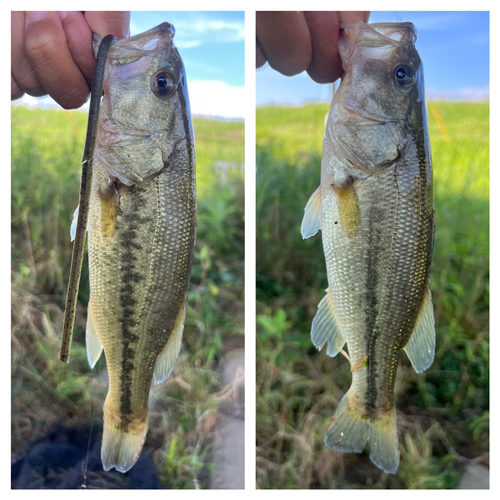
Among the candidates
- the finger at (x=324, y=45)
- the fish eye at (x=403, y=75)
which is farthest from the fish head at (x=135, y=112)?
the fish eye at (x=403, y=75)


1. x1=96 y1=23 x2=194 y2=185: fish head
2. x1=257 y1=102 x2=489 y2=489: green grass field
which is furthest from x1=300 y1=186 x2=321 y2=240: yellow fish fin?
x1=96 y1=23 x2=194 y2=185: fish head

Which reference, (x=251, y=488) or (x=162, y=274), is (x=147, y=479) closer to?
(x=251, y=488)

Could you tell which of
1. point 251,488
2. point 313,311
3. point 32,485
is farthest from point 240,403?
point 32,485

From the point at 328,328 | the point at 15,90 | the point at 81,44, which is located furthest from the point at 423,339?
the point at 15,90

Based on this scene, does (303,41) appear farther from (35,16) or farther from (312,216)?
(35,16)

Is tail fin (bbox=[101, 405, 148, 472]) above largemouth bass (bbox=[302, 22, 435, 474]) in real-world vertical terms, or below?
below

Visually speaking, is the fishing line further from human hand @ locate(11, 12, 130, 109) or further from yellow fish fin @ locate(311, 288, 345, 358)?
yellow fish fin @ locate(311, 288, 345, 358)

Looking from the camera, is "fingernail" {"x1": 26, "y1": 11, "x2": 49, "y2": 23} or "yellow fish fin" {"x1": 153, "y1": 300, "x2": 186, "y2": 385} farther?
"fingernail" {"x1": 26, "y1": 11, "x2": 49, "y2": 23}
